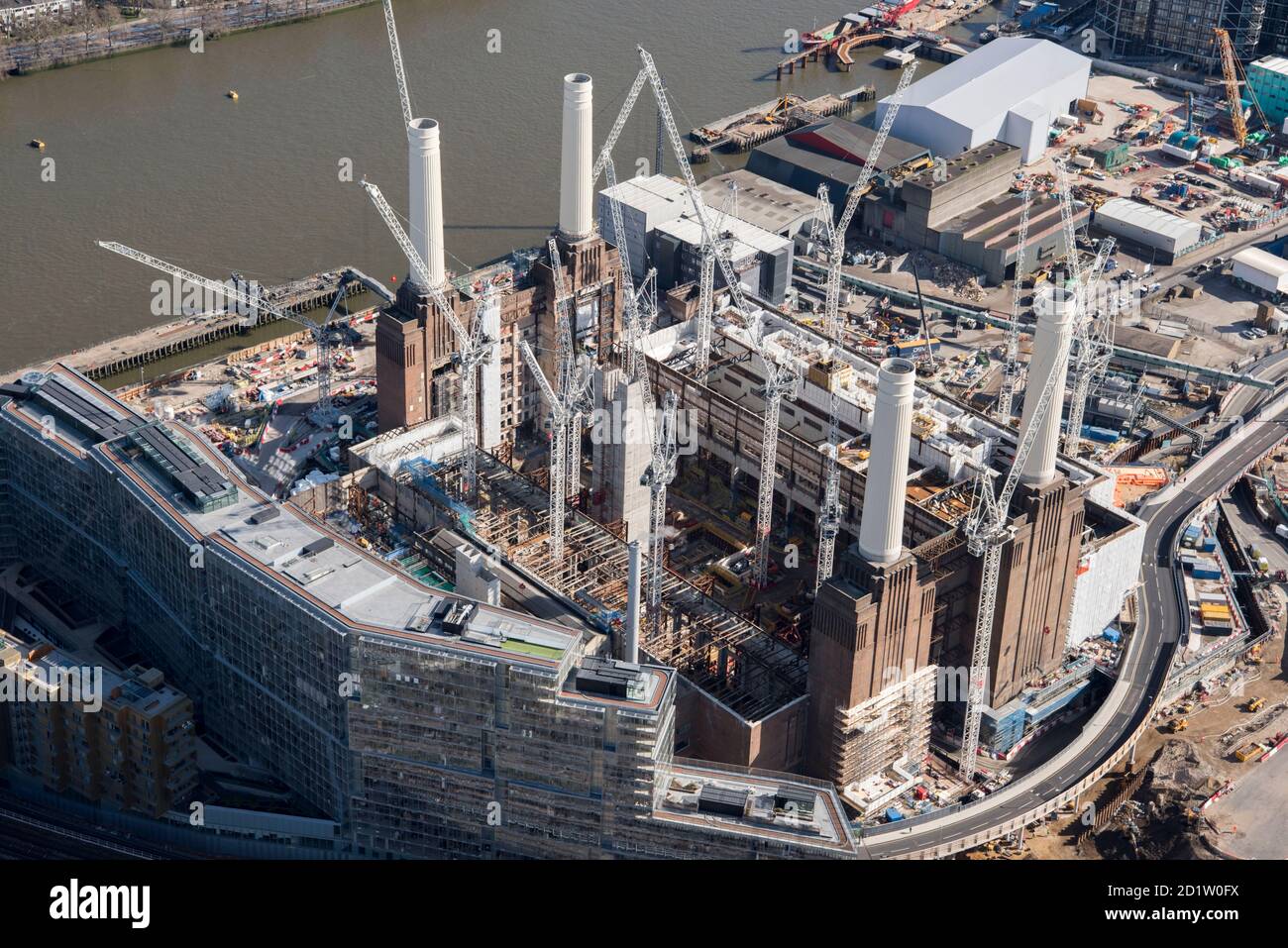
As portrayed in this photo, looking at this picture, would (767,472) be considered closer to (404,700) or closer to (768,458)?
(768,458)

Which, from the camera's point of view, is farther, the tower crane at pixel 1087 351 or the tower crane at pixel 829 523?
the tower crane at pixel 1087 351

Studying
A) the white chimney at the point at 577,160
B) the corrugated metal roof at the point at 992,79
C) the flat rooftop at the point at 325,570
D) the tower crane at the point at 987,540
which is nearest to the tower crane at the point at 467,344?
the white chimney at the point at 577,160

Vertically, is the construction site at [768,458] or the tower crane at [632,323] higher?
the tower crane at [632,323]

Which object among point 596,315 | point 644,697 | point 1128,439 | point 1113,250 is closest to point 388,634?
point 644,697

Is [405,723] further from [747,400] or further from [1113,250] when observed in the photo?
[1113,250]

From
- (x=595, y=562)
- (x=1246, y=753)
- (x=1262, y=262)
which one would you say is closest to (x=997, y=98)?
(x=1262, y=262)

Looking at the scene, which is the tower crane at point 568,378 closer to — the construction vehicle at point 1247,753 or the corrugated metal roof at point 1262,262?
the construction vehicle at point 1247,753

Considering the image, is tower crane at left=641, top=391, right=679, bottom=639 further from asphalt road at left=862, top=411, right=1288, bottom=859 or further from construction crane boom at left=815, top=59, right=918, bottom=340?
construction crane boom at left=815, top=59, right=918, bottom=340
